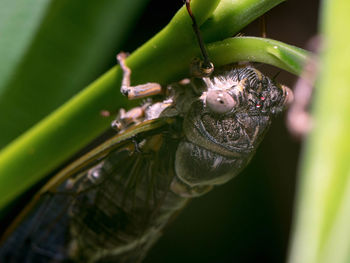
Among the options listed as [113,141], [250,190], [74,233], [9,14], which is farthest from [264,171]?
[9,14]

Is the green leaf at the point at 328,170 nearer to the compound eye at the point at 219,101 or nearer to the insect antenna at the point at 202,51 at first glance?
the insect antenna at the point at 202,51

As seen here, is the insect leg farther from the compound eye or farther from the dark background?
the dark background

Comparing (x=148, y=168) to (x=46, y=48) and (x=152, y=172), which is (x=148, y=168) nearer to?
(x=152, y=172)

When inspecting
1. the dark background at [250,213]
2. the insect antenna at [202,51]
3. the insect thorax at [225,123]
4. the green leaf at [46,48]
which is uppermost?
the green leaf at [46,48]

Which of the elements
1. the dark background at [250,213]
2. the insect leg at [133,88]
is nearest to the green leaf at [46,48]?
the insect leg at [133,88]

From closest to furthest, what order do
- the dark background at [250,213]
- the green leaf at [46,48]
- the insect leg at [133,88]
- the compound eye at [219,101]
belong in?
1. the insect leg at [133,88]
2. the compound eye at [219,101]
3. the green leaf at [46,48]
4. the dark background at [250,213]

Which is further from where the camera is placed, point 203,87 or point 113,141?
point 113,141

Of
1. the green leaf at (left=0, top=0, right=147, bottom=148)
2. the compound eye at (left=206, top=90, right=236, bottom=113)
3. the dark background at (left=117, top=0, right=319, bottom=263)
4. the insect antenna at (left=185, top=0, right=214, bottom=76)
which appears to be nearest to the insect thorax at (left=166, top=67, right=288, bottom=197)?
the compound eye at (left=206, top=90, right=236, bottom=113)

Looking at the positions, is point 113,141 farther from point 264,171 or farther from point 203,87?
point 264,171
